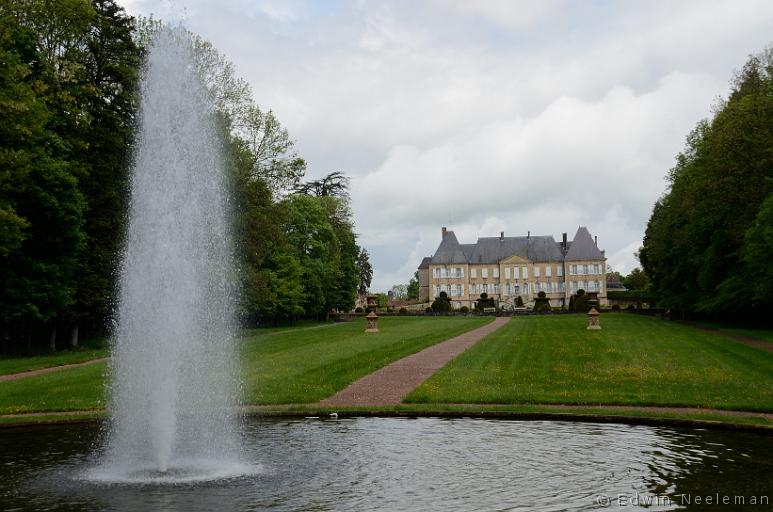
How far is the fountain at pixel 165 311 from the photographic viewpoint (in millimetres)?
12026

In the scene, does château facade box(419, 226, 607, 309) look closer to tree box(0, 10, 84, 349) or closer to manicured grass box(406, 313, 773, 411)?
manicured grass box(406, 313, 773, 411)

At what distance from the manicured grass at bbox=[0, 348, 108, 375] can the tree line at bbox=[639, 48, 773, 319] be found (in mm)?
32872

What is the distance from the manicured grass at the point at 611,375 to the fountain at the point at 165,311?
270 inches

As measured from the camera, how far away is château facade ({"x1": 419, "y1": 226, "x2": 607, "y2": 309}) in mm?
116562

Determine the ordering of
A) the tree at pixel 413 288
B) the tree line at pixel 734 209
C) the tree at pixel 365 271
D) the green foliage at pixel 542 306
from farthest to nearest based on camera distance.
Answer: the tree at pixel 413 288, the tree at pixel 365 271, the green foliage at pixel 542 306, the tree line at pixel 734 209

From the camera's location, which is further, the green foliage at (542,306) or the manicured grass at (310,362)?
the green foliage at (542,306)

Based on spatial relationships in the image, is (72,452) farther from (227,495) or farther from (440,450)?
(440,450)

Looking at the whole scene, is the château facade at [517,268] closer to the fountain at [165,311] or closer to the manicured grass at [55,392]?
the manicured grass at [55,392]

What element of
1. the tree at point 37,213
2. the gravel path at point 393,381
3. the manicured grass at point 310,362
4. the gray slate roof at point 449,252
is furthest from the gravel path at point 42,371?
the gray slate roof at point 449,252

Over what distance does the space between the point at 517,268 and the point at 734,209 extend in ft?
245

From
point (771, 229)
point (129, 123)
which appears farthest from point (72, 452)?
point (771, 229)

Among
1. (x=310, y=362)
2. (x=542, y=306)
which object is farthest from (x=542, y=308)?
(x=310, y=362)

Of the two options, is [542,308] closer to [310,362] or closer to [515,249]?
[515,249]

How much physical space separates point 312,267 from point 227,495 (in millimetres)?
53773
